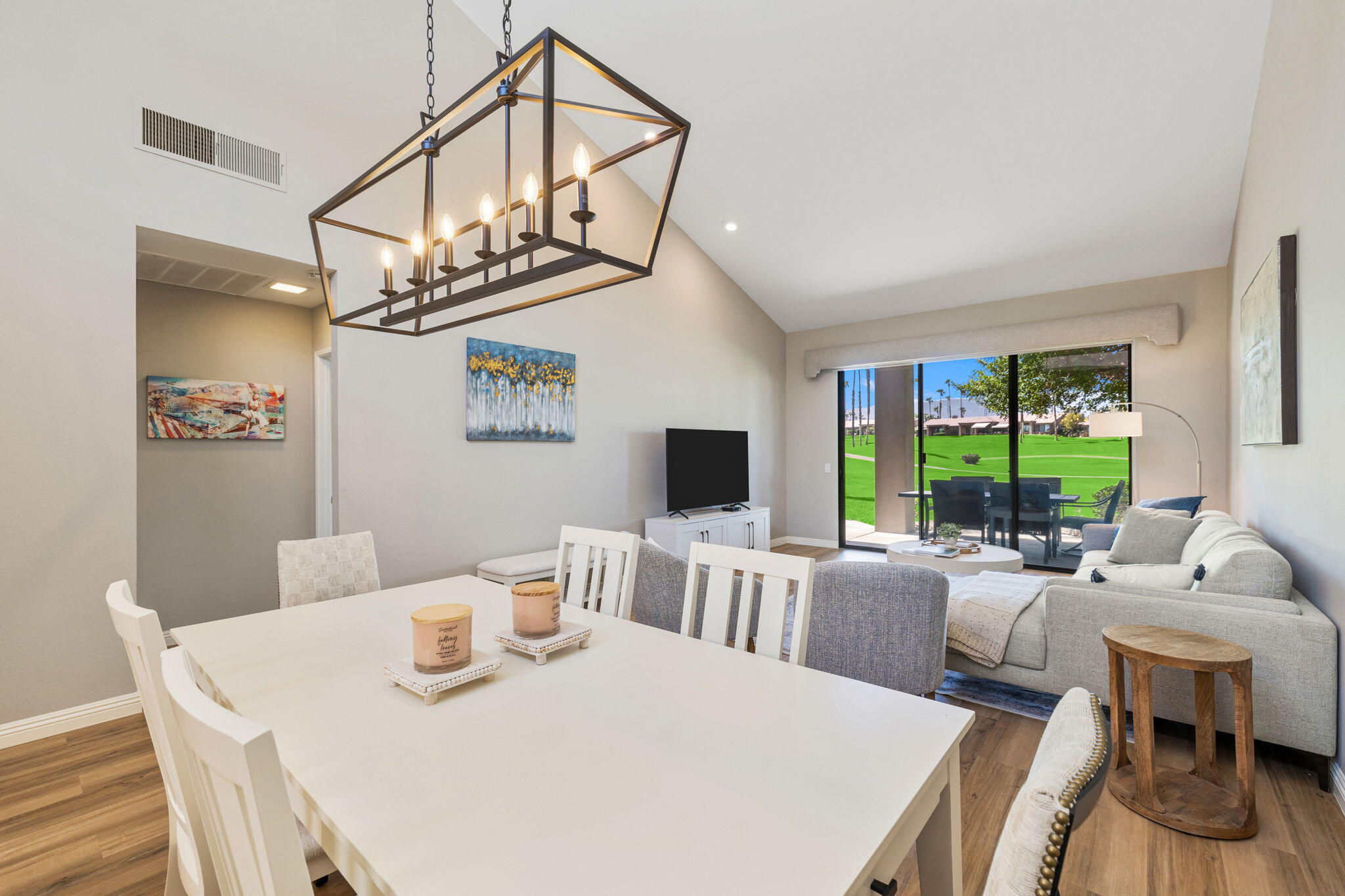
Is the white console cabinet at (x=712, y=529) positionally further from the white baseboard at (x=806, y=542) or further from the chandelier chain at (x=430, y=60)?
the chandelier chain at (x=430, y=60)

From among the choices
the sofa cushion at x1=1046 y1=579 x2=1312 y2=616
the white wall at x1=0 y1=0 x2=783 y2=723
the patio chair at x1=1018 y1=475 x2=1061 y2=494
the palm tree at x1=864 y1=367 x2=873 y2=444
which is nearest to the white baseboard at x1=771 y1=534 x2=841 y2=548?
the palm tree at x1=864 y1=367 x2=873 y2=444

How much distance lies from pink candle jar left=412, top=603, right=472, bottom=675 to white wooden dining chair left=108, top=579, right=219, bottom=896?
0.41 m

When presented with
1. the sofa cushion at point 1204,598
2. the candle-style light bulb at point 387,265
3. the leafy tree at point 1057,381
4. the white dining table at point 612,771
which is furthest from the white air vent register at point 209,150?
the leafy tree at point 1057,381

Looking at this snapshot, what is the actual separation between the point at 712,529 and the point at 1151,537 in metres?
3.14

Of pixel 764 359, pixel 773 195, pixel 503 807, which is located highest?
pixel 773 195

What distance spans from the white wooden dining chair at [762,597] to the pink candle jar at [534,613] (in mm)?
421

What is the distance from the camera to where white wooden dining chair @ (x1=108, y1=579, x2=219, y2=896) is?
0.99 meters

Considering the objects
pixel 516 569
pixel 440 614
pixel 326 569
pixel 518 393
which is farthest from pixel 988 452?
pixel 440 614

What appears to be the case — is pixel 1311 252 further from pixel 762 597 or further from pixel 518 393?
pixel 518 393

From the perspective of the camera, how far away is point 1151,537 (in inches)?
143

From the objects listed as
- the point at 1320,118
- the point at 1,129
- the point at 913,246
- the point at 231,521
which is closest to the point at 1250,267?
the point at 1320,118

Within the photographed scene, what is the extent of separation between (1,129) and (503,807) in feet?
11.5

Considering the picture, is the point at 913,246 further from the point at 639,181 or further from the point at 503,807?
the point at 503,807

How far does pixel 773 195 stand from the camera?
5074mm
